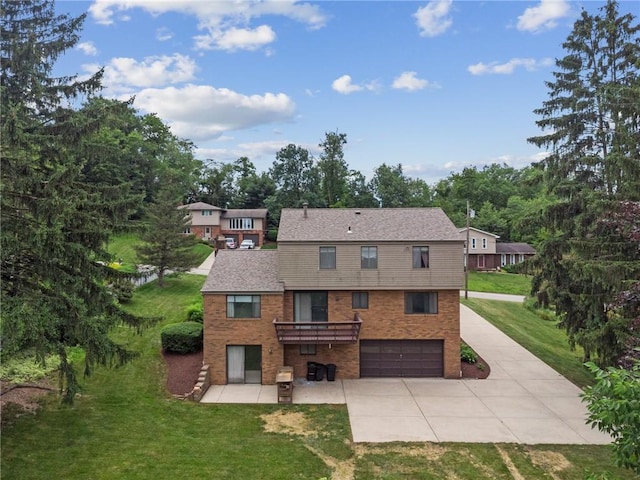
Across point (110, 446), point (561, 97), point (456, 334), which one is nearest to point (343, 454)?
point (110, 446)

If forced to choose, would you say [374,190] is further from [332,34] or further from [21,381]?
[21,381]

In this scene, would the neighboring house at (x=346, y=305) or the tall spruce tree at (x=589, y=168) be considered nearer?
the tall spruce tree at (x=589, y=168)

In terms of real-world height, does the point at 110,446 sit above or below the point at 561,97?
below

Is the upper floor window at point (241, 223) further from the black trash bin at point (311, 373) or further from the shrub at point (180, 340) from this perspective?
the black trash bin at point (311, 373)

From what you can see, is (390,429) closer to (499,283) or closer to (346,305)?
(346,305)

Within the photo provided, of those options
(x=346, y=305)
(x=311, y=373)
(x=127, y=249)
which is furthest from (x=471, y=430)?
(x=127, y=249)

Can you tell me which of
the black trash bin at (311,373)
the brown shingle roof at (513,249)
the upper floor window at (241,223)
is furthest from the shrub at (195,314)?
the brown shingle roof at (513,249)
